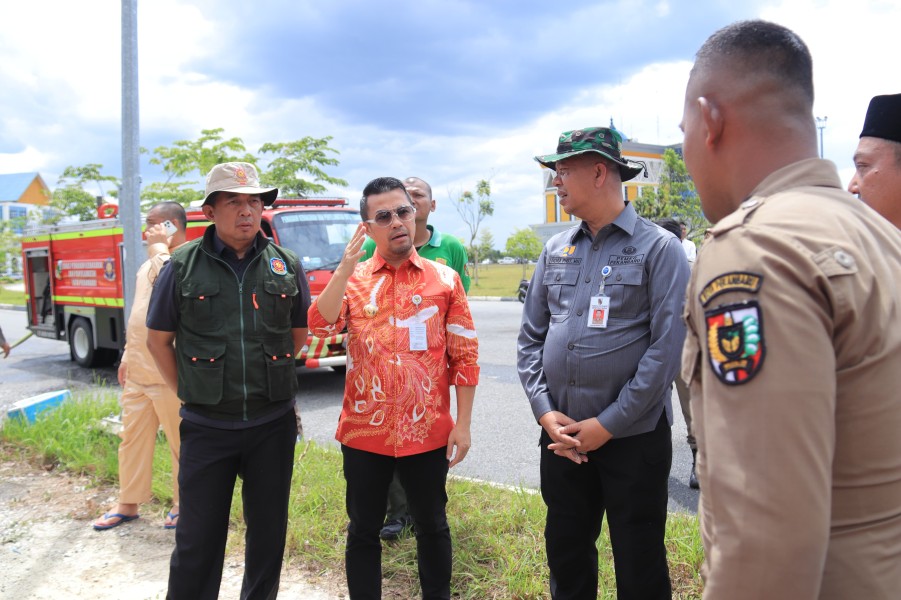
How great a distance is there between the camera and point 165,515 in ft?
14.2

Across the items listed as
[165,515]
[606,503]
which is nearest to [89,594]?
[165,515]

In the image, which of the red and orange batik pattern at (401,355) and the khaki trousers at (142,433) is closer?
the red and orange batik pattern at (401,355)

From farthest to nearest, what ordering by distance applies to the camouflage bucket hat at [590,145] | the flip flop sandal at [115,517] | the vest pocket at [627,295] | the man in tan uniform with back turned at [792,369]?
the flip flop sandal at [115,517], the camouflage bucket hat at [590,145], the vest pocket at [627,295], the man in tan uniform with back turned at [792,369]

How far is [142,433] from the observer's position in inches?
170

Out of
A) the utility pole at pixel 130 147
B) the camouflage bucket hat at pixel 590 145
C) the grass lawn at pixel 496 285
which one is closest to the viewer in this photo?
the camouflage bucket hat at pixel 590 145

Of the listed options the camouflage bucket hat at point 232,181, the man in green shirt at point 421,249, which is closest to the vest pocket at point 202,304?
the camouflage bucket hat at point 232,181

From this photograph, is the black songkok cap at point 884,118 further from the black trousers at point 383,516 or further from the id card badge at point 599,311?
the black trousers at point 383,516

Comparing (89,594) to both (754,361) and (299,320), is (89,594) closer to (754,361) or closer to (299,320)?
(299,320)

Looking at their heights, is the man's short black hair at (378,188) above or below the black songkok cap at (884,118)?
below

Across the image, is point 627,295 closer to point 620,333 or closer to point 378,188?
point 620,333

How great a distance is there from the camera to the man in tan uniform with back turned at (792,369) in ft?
3.30

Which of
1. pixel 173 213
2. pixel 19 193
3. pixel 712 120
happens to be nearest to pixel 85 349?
pixel 173 213

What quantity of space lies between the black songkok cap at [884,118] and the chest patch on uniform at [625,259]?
0.96m

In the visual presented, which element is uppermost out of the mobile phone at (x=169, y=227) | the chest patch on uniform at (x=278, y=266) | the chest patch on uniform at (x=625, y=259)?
the mobile phone at (x=169, y=227)
